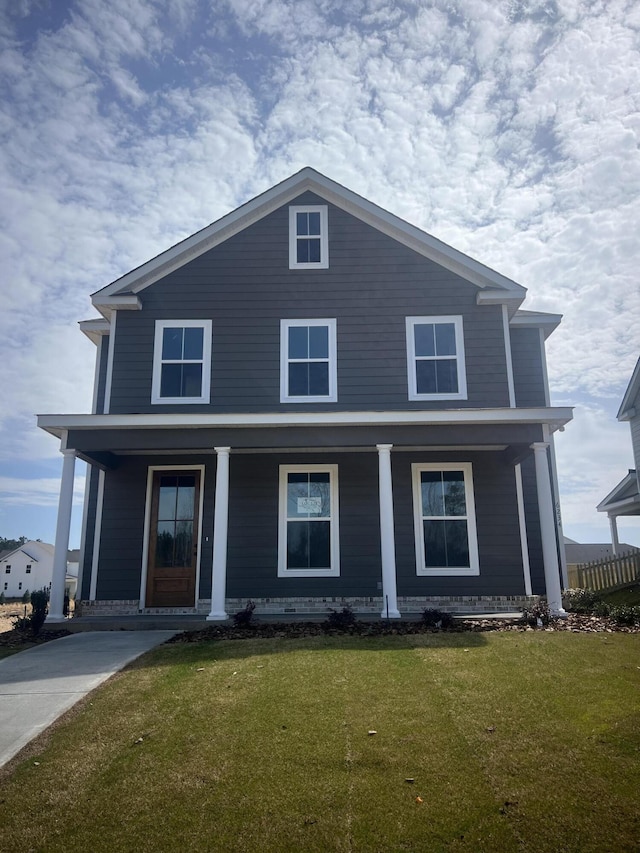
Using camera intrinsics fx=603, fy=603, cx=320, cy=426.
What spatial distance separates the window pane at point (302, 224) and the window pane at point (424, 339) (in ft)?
10.2

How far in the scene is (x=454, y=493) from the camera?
11.6 metres

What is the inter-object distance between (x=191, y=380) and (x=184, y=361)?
43 cm

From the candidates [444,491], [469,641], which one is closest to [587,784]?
[469,641]

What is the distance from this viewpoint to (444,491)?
38.1ft

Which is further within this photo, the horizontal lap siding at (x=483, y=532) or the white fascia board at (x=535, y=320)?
the white fascia board at (x=535, y=320)

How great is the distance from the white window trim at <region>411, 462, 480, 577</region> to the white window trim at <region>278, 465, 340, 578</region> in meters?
1.50

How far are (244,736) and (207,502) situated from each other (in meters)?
7.14

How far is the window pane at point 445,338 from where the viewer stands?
12.0 meters

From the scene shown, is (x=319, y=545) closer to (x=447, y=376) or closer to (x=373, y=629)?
(x=373, y=629)

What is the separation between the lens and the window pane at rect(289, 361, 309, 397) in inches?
466

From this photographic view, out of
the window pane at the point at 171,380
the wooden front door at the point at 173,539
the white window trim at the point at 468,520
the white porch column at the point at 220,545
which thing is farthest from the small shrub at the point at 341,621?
the window pane at the point at 171,380

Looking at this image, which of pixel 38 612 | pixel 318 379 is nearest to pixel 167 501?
pixel 38 612

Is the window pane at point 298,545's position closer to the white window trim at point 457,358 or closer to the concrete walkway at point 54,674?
the concrete walkway at point 54,674

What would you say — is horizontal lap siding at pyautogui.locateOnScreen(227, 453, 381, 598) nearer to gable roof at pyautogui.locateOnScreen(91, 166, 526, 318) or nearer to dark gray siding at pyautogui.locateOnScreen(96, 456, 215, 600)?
dark gray siding at pyautogui.locateOnScreen(96, 456, 215, 600)
